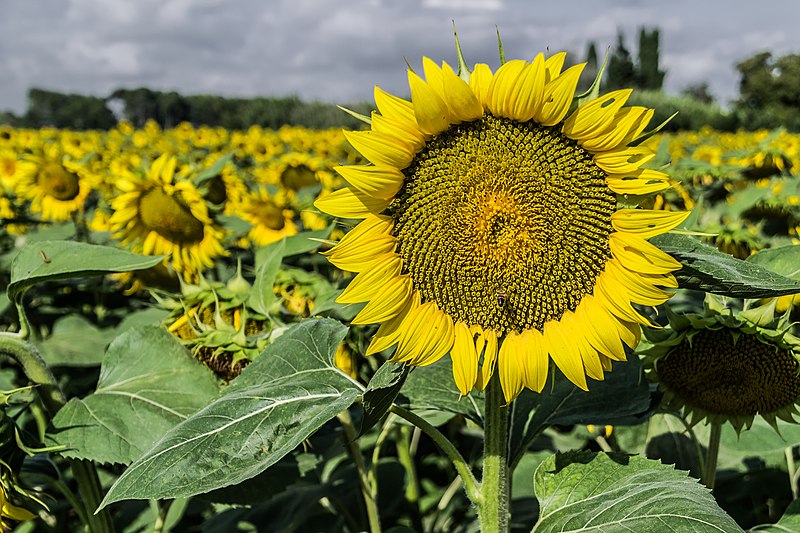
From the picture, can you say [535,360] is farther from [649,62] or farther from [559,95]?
[649,62]

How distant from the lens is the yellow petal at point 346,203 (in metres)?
1.18

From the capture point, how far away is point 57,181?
182 inches

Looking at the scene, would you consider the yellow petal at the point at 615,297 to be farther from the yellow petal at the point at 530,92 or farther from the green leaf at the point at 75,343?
the green leaf at the point at 75,343

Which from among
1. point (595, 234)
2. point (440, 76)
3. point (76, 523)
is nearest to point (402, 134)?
point (440, 76)

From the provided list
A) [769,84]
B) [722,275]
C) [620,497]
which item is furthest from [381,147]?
[769,84]

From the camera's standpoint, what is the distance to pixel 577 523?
1139mm

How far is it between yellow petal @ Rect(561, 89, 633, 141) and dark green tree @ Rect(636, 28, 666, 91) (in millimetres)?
60552

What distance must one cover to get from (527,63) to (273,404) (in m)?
0.64

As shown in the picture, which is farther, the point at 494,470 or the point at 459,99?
the point at 494,470

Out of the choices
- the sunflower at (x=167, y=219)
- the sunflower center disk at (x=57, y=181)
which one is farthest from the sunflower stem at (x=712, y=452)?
the sunflower center disk at (x=57, y=181)

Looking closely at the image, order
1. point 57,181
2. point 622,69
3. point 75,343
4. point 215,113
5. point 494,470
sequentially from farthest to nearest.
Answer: point 622,69
point 215,113
point 57,181
point 75,343
point 494,470

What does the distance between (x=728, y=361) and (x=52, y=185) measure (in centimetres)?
425

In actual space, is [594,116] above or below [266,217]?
above

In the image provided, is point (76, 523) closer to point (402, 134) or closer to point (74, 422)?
point (74, 422)
